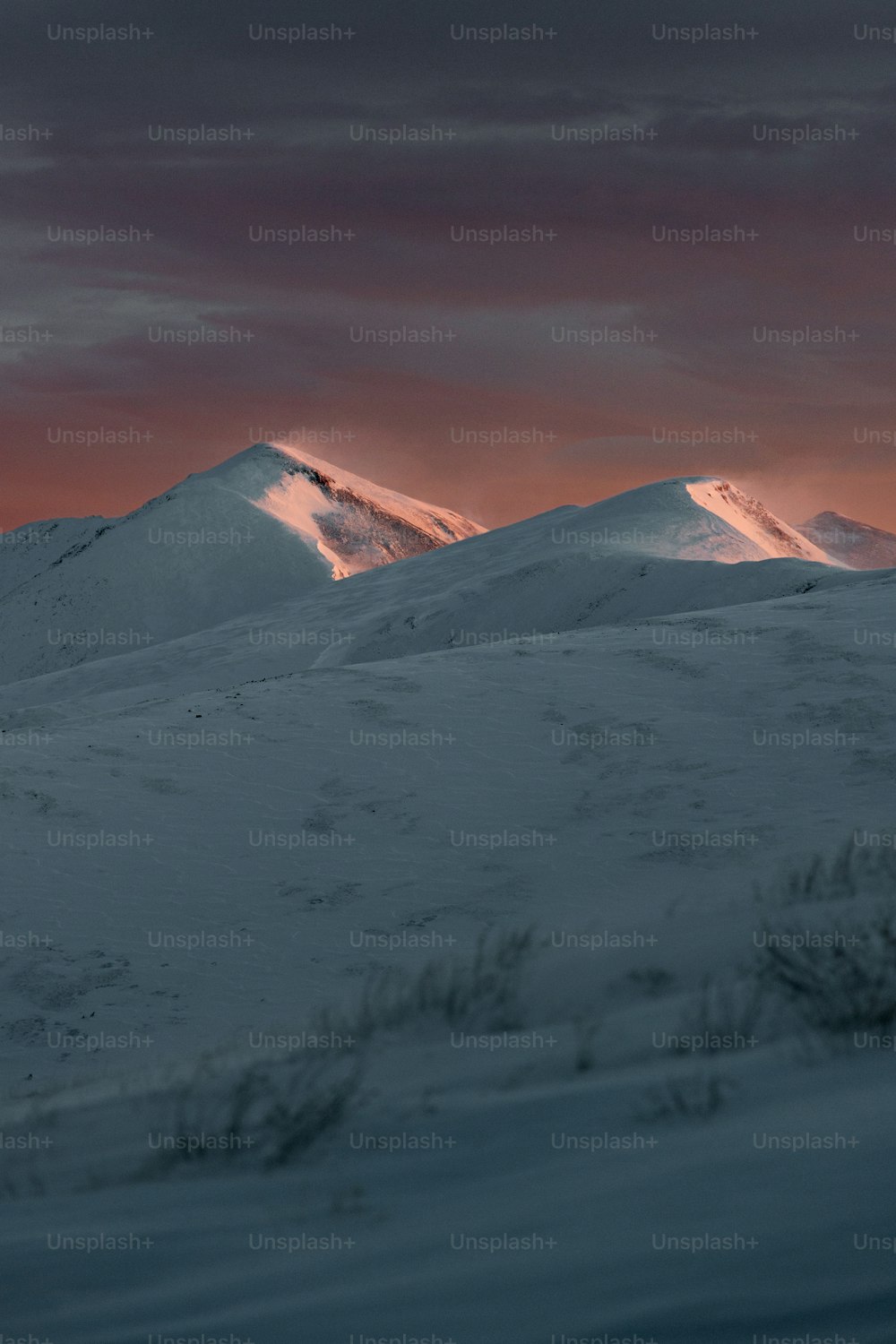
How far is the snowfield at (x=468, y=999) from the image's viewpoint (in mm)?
3291

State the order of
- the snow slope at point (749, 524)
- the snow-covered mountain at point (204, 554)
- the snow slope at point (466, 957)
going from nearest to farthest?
the snow slope at point (466, 957)
the snow slope at point (749, 524)
the snow-covered mountain at point (204, 554)

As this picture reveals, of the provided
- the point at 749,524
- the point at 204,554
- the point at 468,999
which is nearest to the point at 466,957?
the point at 468,999

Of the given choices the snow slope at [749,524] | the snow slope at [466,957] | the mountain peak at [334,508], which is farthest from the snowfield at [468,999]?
the mountain peak at [334,508]

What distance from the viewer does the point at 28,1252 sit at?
373 cm

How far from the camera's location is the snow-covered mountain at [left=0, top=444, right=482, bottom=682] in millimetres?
60688

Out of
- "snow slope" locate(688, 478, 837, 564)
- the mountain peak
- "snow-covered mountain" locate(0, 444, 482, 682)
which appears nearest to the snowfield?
"snow slope" locate(688, 478, 837, 564)

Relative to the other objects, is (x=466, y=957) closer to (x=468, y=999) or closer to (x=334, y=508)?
(x=468, y=999)

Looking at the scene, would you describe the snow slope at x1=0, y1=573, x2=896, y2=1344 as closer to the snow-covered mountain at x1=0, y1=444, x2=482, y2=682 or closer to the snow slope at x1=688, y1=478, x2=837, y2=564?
the snow slope at x1=688, y1=478, x2=837, y2=564

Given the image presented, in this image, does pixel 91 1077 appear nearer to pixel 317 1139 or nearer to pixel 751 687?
pixel 317 1139

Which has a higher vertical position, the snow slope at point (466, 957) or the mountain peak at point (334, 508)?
the mountain peak at point (334, 508)

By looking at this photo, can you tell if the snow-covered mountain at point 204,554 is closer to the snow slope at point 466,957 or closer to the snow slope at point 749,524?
the snow slope at point 749,524

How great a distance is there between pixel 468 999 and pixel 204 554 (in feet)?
214

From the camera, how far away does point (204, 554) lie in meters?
68.3

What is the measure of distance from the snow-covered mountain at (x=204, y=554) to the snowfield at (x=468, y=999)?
1833 inches
